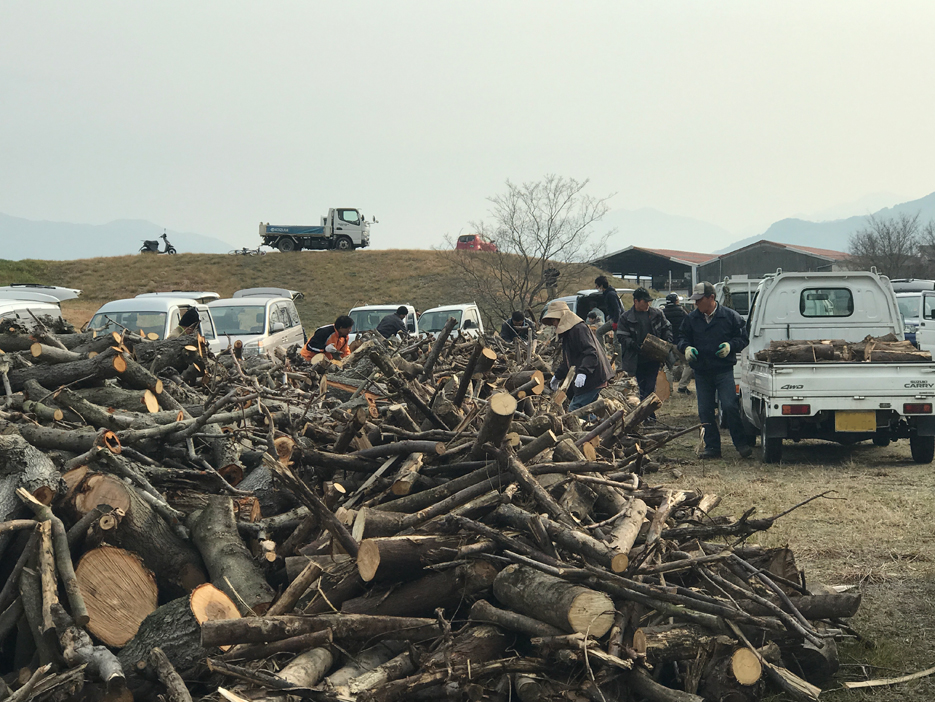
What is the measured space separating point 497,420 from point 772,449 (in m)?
5.63

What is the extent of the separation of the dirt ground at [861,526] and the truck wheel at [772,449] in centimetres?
10

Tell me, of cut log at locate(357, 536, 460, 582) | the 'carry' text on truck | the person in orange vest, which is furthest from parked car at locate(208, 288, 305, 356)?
the 'carry' text on truck

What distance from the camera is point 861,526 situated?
650 centimetres

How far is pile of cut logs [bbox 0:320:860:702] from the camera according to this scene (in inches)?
145

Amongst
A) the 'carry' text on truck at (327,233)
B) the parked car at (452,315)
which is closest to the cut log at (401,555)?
the parked car at (452,315)

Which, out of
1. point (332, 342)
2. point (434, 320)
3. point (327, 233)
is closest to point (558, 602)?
point (332, 342)

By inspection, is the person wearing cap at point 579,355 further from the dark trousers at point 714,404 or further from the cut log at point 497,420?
the cut log at point 497,420

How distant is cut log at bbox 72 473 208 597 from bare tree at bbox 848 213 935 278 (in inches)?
2003

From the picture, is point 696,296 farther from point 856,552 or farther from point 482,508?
point 482,508

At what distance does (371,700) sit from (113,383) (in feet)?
15.3

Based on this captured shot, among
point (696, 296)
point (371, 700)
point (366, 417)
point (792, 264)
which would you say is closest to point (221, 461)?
point (366, 417)

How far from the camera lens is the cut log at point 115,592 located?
4.18m

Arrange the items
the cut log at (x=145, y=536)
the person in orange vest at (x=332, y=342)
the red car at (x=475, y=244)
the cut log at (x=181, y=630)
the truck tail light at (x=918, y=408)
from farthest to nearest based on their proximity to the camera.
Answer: the red car at (x=475, y=244) < the person in orange vest at (x=332, y=342) < the truck tail light at (x=918, y=408) < the cut log at (x=145, y=536) < the cut log at (x=181, y=630)

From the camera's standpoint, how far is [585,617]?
3654 mm
